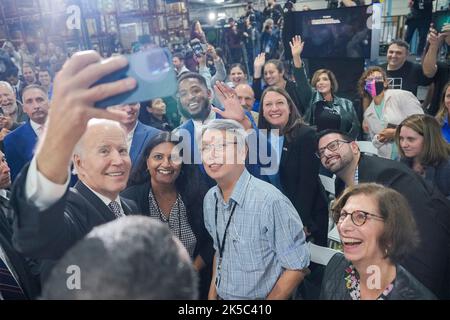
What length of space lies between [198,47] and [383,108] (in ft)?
3.77

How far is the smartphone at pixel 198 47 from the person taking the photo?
1957mm

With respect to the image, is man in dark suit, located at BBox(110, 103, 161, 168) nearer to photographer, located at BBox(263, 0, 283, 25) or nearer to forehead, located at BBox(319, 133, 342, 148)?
forehead, located at BBox(319, 133, 342, 148)

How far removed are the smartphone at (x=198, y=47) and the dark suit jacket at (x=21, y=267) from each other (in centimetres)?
151

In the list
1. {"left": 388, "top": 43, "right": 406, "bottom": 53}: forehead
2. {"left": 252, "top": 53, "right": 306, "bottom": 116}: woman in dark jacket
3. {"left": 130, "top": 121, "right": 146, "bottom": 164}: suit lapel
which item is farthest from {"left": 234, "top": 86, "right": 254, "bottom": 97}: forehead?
{"left": 388, "top": 43, "right": 406, "bottom": 53}: forehead

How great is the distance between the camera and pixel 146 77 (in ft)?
1.47

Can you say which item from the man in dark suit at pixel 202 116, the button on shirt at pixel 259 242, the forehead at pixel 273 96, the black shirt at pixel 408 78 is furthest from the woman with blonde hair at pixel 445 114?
the button on shirt at pixel 259 242

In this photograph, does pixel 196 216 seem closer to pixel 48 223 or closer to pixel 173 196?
pixel 173 196

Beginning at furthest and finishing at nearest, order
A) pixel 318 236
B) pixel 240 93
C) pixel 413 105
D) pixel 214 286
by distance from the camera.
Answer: pixel 240 93, pixel 413 105, pixel 318 236, pixel 214 286

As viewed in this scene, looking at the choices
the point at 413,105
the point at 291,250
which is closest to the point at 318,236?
the point at 291,250

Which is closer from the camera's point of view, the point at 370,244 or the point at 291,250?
the point at 370,244

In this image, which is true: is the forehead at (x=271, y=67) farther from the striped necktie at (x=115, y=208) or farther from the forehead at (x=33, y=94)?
the striped necktie at (x=115, y=208)
